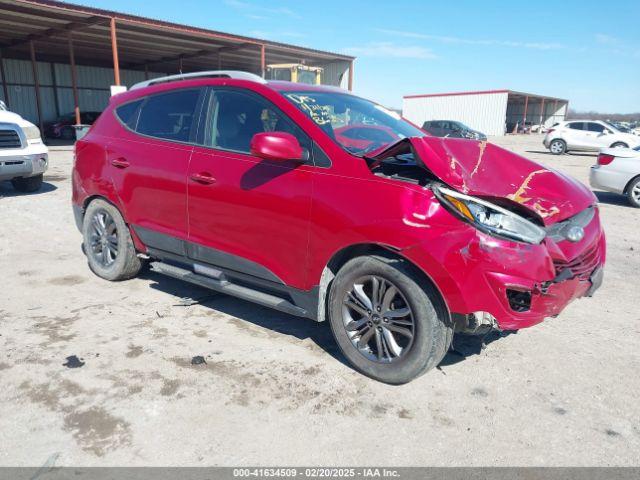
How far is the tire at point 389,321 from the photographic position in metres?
2.80

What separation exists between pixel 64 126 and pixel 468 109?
36.2 m

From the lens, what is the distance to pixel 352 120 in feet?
12.1

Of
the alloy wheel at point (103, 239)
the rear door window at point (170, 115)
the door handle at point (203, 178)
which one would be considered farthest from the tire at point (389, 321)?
the alloy wheel at point (103, 239)

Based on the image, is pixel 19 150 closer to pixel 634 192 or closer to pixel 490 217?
pixel 490 217

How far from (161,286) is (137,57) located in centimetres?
2921

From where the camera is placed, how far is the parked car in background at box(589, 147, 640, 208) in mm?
9297

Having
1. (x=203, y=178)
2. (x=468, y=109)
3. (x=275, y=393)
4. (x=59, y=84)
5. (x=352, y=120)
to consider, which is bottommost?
(x=275, y=393)

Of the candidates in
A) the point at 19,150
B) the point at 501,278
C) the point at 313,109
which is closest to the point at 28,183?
the point at 19,150

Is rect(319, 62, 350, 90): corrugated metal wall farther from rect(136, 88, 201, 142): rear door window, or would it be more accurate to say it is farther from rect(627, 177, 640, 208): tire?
rect(136, 88, 201, 142): rear door window

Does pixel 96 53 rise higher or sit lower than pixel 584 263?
higher

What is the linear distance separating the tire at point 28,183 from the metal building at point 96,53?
772 cm

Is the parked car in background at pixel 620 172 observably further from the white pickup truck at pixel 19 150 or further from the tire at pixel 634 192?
the white pickup truck at pixel 19 150

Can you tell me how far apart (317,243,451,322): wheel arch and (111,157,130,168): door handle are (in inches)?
89.7

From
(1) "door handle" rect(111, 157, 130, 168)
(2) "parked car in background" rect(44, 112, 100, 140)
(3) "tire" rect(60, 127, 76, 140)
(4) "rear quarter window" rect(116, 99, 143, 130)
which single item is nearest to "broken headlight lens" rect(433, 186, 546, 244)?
(1) "door handle" rect(111, 157, 130, 168)
